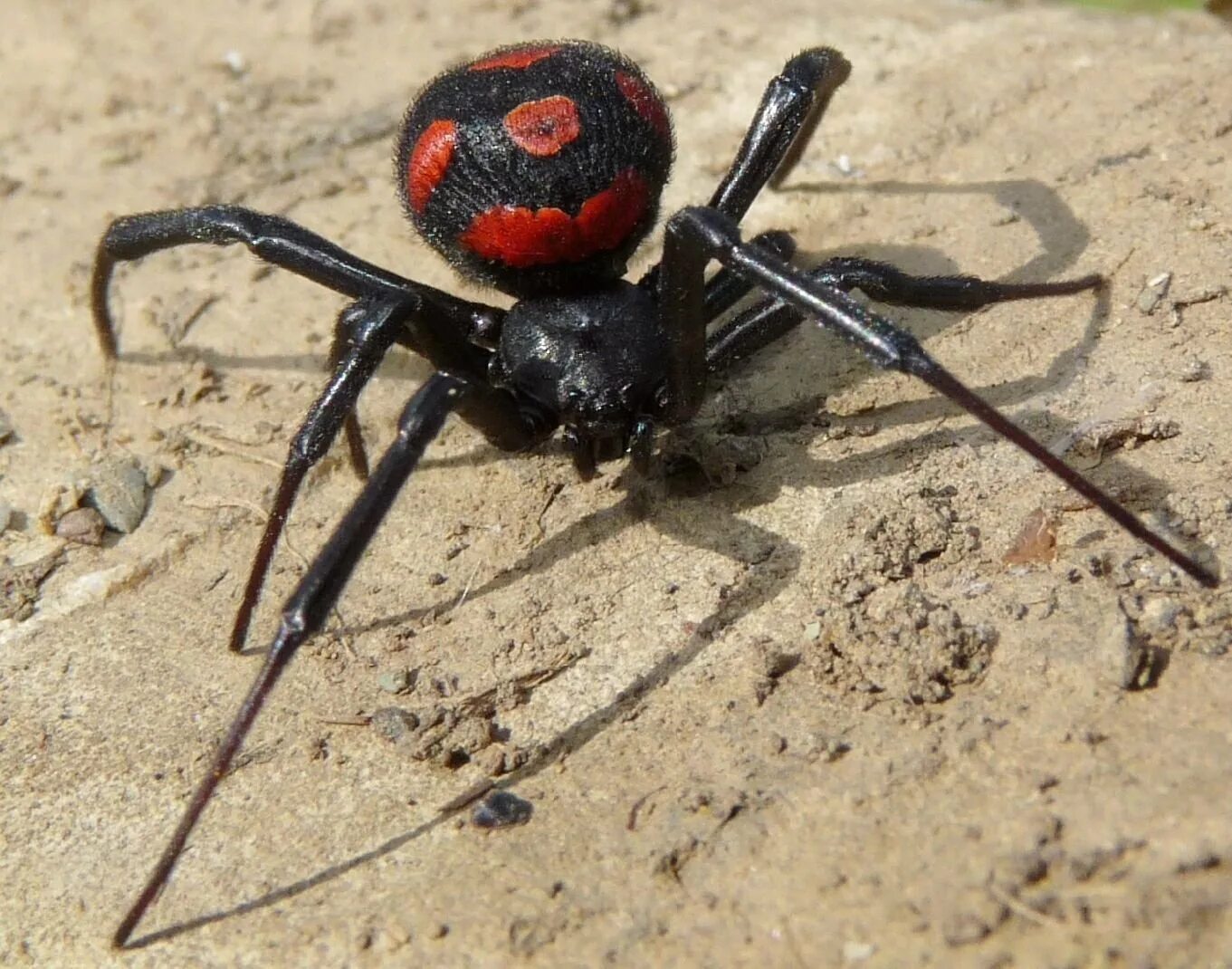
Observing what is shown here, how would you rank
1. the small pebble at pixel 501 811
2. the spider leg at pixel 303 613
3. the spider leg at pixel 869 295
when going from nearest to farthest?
the spider leg at pixel 303 613 → the small pebble at pixel 501 811 → the spider leg at pixel 869 295

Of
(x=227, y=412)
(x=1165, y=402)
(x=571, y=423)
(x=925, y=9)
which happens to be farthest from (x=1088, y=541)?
(x=925, y=9)

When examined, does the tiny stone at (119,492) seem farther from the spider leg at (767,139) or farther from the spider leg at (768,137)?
the spider leg at (768,137)

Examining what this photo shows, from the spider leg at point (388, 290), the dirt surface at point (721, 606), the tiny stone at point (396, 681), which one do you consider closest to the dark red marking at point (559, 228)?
the spider leg at point (388, 290)

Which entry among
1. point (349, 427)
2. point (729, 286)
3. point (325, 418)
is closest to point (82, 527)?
point (349, 427)

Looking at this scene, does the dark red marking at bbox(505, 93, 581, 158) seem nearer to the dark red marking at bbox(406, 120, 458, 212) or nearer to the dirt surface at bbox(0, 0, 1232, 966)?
the dark red marking at bbox(406, 120, 458, 212)

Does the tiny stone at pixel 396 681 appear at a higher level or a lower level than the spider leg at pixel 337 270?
lower

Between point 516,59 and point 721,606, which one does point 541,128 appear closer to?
point 516,59

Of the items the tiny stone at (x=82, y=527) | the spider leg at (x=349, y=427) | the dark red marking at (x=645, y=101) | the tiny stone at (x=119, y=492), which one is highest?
the dark red marking at (x=645, y=101)
